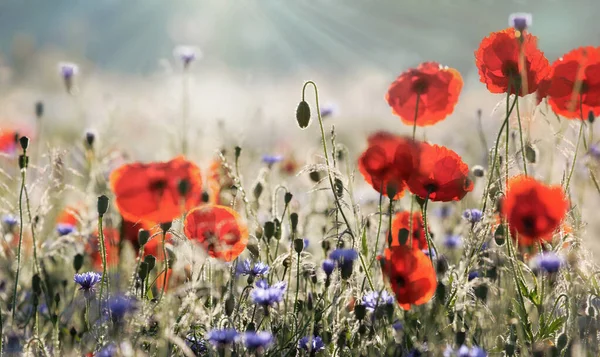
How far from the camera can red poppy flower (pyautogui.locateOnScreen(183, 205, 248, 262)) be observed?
1655 mm

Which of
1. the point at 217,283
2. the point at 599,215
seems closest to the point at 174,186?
the point at 217,283

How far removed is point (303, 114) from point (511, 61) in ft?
1.70

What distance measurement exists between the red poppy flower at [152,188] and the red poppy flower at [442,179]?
48 centimetres

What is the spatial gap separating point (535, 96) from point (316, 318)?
0.81 meters

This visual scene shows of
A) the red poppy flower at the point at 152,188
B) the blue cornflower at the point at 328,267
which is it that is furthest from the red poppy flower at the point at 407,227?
the red poppy flower at the point at 152,188

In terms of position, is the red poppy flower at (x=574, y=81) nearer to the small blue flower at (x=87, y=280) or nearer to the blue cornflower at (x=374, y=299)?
the blue cornflower at (x=374, y=299)

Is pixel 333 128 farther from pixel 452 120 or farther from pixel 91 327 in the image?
pixel 452 120

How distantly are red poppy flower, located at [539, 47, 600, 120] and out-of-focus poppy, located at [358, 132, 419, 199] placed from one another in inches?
18.6

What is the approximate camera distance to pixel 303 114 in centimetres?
182

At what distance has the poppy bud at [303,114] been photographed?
1810 millimetres

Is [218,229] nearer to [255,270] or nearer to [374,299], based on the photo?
[255,270]

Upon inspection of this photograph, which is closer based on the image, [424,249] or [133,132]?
[424,249]

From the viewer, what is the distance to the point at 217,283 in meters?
2.09

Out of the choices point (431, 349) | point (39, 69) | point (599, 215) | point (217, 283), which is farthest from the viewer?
point (39, 69)
